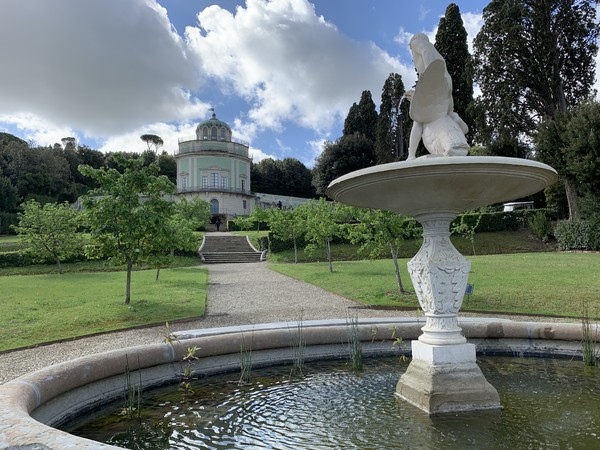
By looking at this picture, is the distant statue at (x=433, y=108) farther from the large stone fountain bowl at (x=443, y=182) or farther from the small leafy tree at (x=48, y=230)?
the small leafy tree at (x=48, y=230)

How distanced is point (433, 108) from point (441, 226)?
1238mm

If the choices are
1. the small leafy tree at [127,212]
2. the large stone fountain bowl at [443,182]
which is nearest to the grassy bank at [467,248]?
the small leafy tree at [127,212]

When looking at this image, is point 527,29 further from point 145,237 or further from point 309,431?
point 309,431

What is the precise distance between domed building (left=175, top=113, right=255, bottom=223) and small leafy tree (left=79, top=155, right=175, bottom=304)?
1727 inches

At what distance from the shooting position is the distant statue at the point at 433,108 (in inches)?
186

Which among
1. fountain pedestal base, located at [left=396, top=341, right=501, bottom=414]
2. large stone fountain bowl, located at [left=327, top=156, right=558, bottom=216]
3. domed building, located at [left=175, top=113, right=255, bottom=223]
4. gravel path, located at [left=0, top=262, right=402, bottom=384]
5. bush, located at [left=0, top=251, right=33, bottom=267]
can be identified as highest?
domed building, located at [left=175, top=113, right=255, bottom=223]

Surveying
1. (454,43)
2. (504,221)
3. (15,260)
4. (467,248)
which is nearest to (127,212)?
(15,260)

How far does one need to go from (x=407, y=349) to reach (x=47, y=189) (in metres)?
57.5

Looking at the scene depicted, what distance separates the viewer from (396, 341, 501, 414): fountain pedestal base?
428 centimetres

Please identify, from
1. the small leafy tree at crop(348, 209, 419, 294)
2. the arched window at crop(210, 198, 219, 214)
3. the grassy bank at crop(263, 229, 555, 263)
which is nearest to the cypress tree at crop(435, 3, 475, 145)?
the grassy bank at crop(263, 229, 555, 263)

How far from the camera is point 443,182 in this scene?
4074 mm

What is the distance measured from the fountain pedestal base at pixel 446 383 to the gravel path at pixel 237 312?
13.4 ft

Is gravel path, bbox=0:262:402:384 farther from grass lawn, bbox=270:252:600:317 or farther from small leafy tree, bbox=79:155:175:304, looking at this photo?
small leafy tree, bbox=79:155:175:304

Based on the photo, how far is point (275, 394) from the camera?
4898mm
